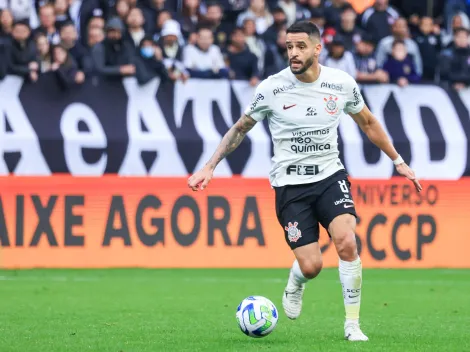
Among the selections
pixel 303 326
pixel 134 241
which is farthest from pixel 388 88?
pixel 303 326

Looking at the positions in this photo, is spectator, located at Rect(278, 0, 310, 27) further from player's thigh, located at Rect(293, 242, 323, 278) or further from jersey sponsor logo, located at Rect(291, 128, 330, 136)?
player's thigh, located at Rect(293, 242, 323, 278)

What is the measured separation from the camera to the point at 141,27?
19906mm

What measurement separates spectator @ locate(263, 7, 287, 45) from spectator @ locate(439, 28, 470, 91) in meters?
3.14

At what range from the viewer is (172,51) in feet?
65.1

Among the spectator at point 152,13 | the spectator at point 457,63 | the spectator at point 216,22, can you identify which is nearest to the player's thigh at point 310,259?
the spectator at point 152,13

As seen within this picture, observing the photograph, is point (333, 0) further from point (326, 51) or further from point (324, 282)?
point (324, 282)

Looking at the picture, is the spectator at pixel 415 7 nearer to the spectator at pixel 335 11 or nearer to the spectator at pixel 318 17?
the spectator at pixel 335 11

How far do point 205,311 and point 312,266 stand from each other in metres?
2.74

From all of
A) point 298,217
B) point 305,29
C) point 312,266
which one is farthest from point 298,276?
point 305,29

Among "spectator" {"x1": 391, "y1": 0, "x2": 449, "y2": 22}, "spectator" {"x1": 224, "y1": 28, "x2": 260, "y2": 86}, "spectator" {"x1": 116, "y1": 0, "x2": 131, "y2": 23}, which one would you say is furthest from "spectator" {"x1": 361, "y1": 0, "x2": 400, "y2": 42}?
"spectator" {"x1": 116, "y1": 0, "x2": 131, "y2": 23}

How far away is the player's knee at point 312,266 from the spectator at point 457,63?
1282cm

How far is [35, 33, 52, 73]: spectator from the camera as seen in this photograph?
61.9 feet

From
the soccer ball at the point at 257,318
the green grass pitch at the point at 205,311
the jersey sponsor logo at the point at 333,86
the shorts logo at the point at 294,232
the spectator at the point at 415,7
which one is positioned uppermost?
the jersey sponsor logo at the point at 333,86

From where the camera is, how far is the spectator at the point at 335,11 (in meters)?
21.8
